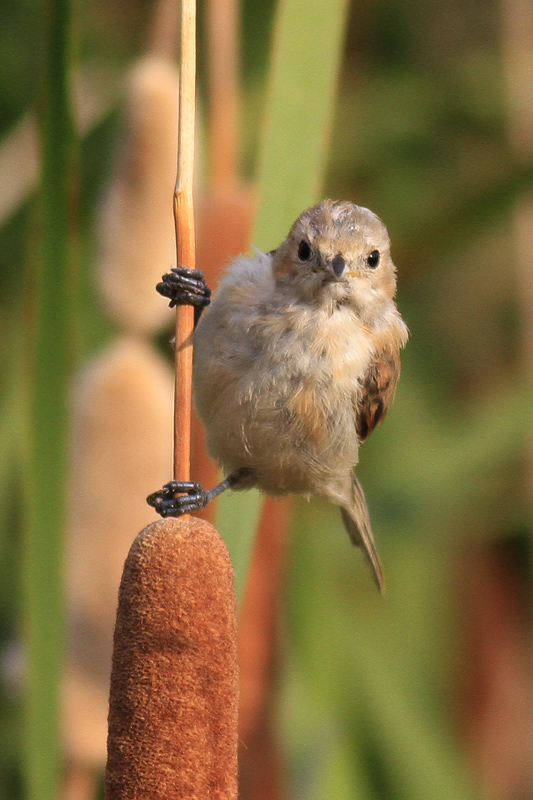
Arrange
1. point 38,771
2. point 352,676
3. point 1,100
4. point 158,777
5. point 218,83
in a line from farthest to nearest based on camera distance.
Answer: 1. point 1,100
2. point 352,676
3. point 218,83
4. point 38,771
5. point 158,777

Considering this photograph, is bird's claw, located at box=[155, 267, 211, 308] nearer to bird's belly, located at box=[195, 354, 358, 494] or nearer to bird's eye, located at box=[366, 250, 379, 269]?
bird's belly, located at box=[195, 354, 358, 494]

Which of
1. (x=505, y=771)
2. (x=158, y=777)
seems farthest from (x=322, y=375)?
(x=505, y=771)

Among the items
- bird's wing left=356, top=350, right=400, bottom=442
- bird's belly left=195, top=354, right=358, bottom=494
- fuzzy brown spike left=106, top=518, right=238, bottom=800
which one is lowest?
fuzzy brown spike left=106, top=518, right=238, bottom=800

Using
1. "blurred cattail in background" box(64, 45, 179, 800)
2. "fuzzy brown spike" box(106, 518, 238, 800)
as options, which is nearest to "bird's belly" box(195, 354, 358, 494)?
"blurred cattail in background" box(64, 45, 179, 800)

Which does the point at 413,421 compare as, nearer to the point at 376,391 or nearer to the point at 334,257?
the point at 376,391

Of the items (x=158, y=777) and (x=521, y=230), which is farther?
(x=521, y=230)

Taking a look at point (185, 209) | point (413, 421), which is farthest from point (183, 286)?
point (413, 421)

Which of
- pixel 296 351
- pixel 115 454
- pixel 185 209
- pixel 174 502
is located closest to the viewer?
pixel 185 209

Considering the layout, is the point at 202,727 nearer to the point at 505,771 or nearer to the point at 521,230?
the point at 521,230
